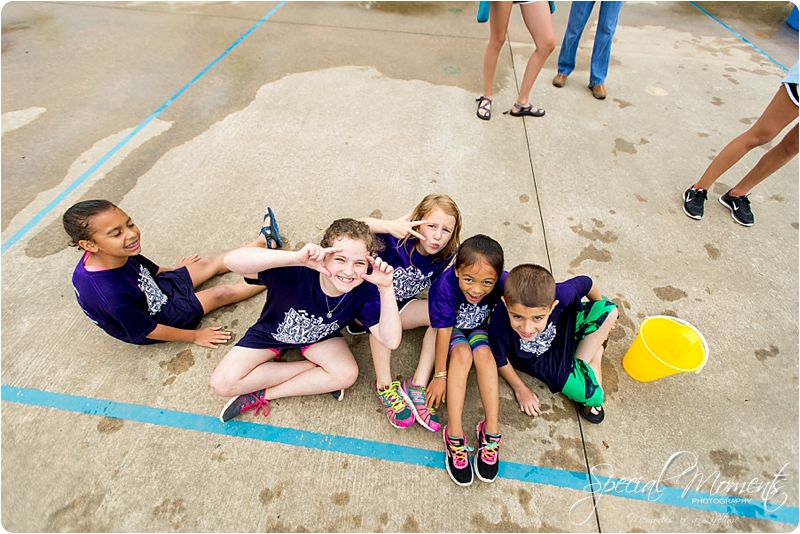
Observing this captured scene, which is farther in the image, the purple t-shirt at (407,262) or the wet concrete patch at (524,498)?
the purple t-shirt at (407,262)

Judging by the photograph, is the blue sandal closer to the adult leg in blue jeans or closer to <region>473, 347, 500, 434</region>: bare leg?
<region>473, 347, 500, 434</region>: bare leg

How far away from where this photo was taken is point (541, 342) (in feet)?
6.17

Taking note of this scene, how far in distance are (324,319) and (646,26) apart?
6435 millimetres

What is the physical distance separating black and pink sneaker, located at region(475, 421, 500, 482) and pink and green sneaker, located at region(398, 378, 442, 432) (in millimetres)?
219

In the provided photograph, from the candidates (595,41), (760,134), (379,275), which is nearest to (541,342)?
(379,275)

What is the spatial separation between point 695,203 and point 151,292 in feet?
11.7

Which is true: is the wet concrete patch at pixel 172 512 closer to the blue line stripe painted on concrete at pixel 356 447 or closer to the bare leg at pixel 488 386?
the blue line stripe painted on concrete at pixel 356 447

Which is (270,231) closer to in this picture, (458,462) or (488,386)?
(488,386)

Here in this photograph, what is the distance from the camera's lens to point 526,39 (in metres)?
5.09

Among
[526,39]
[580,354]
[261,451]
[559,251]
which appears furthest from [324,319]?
[526,39]

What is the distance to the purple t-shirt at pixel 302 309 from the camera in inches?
68.6

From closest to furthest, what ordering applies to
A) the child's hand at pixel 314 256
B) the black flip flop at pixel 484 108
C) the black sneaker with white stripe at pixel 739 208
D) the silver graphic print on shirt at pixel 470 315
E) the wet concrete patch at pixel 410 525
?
the child's hand at pixel 314 256 < the wet concrete patch at pixel 410 525 < the silver graphic print on shirt at pixel 470 315 < the black sneaker with white stripe at pixel 739 208 < the black flip flop at pixel 484 108

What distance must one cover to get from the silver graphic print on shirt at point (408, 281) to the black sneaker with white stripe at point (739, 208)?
243 centimetres

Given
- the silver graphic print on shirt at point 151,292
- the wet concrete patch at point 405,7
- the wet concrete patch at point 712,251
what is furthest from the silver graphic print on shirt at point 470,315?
the wet concrete patch at point 405,7
